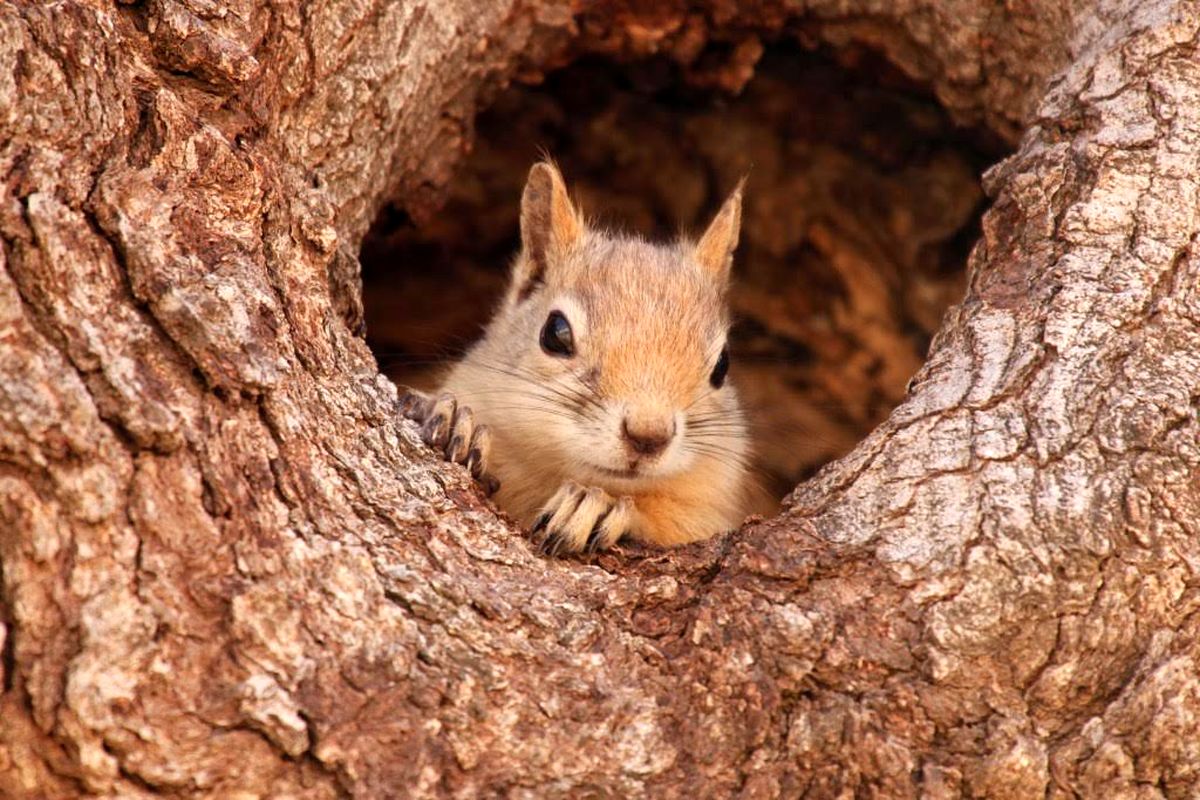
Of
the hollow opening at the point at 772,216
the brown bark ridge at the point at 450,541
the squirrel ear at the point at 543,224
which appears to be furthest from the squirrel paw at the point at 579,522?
the hollow opening at the point at 772,216

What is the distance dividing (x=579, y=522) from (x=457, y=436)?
0.39 metres

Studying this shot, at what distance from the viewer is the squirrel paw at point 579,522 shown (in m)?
2.67

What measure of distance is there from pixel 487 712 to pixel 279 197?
1217mm

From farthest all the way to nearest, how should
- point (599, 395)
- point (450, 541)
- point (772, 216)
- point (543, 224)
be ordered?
point (772, 216), point (543, 224), point (599, 395), point (450, 541)

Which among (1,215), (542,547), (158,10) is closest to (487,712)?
(542,547)

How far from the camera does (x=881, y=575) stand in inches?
93.1

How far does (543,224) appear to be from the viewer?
3891 mm

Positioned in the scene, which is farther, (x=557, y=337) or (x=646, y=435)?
(x=557, y=337)

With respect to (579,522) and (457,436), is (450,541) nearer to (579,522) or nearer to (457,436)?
(579,522)

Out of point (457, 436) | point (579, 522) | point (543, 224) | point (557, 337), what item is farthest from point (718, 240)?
point (579, 522)

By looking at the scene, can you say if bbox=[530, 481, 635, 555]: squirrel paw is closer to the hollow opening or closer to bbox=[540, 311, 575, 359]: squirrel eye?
bbox=[540, 311, 575, 359]: squirrel eye

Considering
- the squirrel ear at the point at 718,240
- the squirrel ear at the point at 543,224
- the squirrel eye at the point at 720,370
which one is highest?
the squirrel ear at the point at 718,240

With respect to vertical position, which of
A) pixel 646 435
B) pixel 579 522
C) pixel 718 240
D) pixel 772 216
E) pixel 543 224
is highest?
pixel 772 216

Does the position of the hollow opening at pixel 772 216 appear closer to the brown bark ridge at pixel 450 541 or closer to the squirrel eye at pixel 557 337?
the squirrel eye at pixel 557 337
